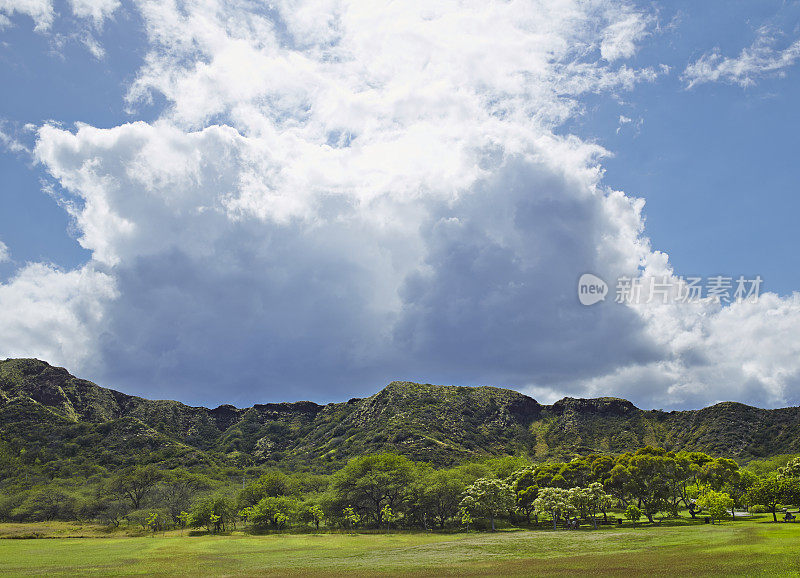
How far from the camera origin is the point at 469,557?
50.6 metres

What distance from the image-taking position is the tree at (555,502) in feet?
266

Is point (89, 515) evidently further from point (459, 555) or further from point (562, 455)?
point (562, 455)

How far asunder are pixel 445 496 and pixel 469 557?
154 feet

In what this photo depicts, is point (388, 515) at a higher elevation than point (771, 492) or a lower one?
lower

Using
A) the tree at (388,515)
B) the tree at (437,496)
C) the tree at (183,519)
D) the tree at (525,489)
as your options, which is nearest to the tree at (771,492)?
the tree at (525,489)

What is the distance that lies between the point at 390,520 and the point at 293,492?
3176 centimetres

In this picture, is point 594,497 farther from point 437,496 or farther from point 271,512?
point 271,512

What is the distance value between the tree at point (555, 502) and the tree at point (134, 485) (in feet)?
346

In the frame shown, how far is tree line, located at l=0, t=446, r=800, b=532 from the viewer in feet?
274

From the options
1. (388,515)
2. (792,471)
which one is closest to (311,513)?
(388,515)

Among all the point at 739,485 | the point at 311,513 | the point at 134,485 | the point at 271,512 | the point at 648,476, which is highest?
the point at 648,476

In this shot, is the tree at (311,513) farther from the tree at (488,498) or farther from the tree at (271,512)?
the tree at (488,498)

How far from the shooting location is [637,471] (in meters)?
86.8

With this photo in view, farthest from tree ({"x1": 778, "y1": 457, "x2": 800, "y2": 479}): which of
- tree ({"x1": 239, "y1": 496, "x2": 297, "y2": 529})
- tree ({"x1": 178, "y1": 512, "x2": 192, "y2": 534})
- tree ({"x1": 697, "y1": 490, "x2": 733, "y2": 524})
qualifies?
tree ({"x1": 178, "y1": 512, "x2": 192, "y2": 534})
